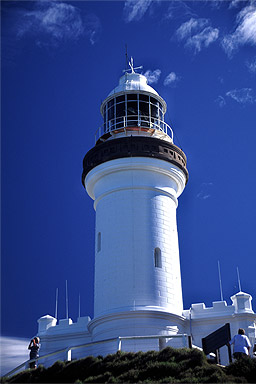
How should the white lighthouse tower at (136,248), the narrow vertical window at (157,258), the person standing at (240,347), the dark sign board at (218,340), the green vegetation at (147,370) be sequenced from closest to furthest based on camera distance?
1. the green vegetation at (147,370)
2. the person standing at (240,347)
3. the dark sign board at (218,340)
4. the white lighthouse tower at (136,248)
5. the narrow vertical window at (157,258)

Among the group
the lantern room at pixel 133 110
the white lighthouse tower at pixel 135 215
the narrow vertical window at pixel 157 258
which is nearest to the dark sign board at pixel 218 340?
the white lighthouse tower at pixel 135 215

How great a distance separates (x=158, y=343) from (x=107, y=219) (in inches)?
252

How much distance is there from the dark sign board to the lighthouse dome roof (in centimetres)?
1416

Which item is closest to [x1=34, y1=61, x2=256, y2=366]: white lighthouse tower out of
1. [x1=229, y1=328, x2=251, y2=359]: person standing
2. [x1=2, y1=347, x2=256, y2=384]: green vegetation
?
[x1=2, y1=347, x2=256, y2=384]: green vegetation

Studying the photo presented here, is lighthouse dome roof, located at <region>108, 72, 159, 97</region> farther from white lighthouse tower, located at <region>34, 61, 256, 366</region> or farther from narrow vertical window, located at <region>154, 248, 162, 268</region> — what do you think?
narrow vertical window, located at <region>154, 248, 162, 268</region>

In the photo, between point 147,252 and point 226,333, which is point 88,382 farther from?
point 147,252

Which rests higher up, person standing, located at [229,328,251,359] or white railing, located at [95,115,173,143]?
white railing, located at [95,115,173,143]

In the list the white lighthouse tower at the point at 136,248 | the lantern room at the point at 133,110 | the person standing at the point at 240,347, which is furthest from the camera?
the lantern room at the point at 133,110

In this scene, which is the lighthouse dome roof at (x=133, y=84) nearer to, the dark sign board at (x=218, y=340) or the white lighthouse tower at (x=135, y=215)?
the white lighthouse tower at (x=135, y=215)

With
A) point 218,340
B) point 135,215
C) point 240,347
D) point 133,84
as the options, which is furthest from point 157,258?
point 133,84

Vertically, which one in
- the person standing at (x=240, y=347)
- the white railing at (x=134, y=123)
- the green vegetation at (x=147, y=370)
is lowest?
the green vegetation at (x=147, y=370)

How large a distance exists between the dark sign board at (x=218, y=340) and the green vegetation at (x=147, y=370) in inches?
34.0

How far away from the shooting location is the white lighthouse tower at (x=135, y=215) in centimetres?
2531

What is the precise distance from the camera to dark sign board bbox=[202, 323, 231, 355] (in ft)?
63.6
